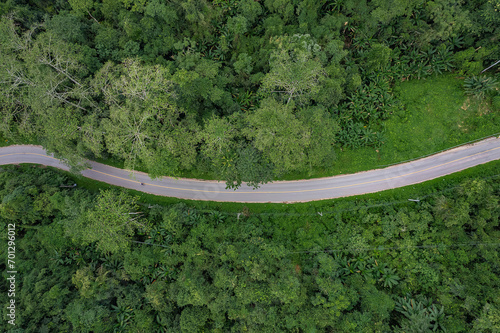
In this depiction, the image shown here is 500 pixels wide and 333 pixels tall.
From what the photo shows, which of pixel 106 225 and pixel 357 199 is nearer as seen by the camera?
pixel 106 225

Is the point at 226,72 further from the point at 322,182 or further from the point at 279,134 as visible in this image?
the point at 322,182

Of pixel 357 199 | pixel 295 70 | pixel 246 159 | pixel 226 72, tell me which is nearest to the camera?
pixel 246 159

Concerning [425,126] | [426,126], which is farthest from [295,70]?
[426,126]

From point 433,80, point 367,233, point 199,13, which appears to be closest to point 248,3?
point 199,13

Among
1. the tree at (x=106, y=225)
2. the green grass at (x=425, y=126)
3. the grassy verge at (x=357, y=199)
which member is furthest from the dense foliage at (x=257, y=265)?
the green grass at (x=425, y=126)

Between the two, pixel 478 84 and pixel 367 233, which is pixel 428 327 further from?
pixel 478 84

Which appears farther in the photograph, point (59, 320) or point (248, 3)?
point (248, 3)
